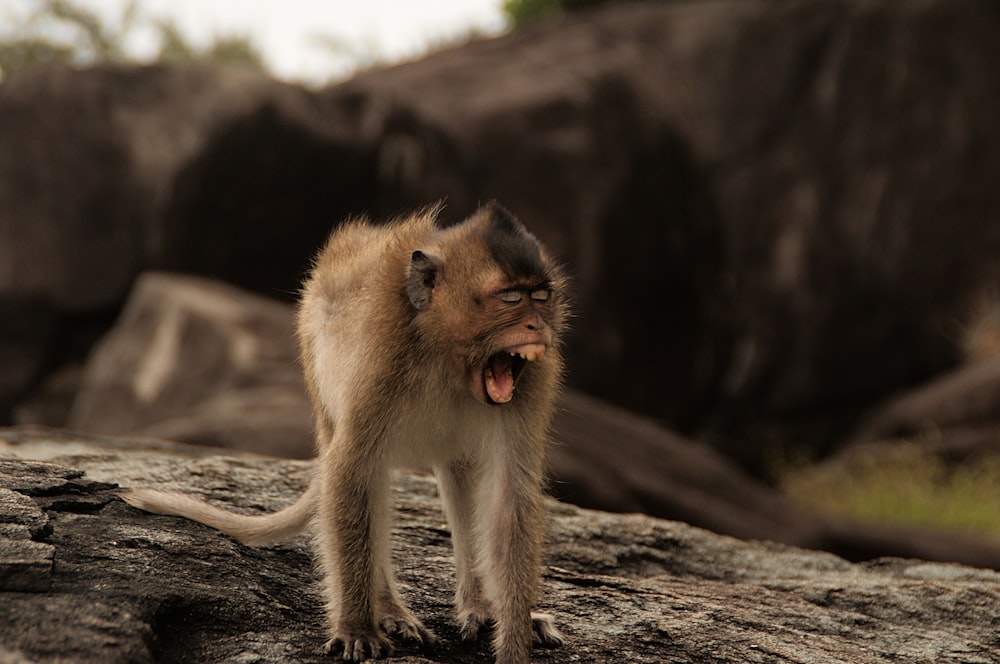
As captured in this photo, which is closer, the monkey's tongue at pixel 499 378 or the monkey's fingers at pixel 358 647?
the monkey's fingers at pixel 358 647

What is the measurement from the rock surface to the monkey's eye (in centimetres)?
123

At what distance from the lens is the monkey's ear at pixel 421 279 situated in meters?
3.97

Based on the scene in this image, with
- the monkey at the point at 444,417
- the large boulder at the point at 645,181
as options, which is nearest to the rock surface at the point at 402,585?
the monkey at the point at 444,417

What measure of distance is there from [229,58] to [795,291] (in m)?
11.9

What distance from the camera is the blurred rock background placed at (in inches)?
392

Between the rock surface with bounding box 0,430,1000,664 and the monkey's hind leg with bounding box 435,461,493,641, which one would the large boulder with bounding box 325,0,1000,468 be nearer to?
the rock surface with bounding box 0,430,1000,664

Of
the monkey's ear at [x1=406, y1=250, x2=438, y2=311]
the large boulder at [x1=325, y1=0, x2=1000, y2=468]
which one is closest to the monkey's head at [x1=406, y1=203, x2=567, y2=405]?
the monkey's ear at [x1=406, y1=250, x2=438, y2=311]

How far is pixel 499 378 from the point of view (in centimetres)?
391

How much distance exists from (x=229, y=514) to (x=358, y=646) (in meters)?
0.90

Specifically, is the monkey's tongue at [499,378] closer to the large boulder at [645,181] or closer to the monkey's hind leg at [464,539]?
the monkey's hind leg at [464,539]

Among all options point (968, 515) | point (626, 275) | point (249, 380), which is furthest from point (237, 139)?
point (968, 515)

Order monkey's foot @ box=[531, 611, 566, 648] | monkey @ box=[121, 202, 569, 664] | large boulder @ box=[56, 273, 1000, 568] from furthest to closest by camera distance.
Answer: large boulder @ box=[56, 273, 1000, 568]
monkey's foot @ box=[531, 611, 566, 648]
monkey @ box=[121, 202, 569, 664]

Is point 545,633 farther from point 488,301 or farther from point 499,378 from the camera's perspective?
point 488,301

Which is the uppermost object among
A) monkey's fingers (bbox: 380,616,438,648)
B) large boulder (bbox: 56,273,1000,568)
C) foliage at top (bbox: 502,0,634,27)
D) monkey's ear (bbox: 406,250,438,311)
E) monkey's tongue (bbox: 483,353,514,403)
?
foliage at top (bbox: 502,0,634,27)
